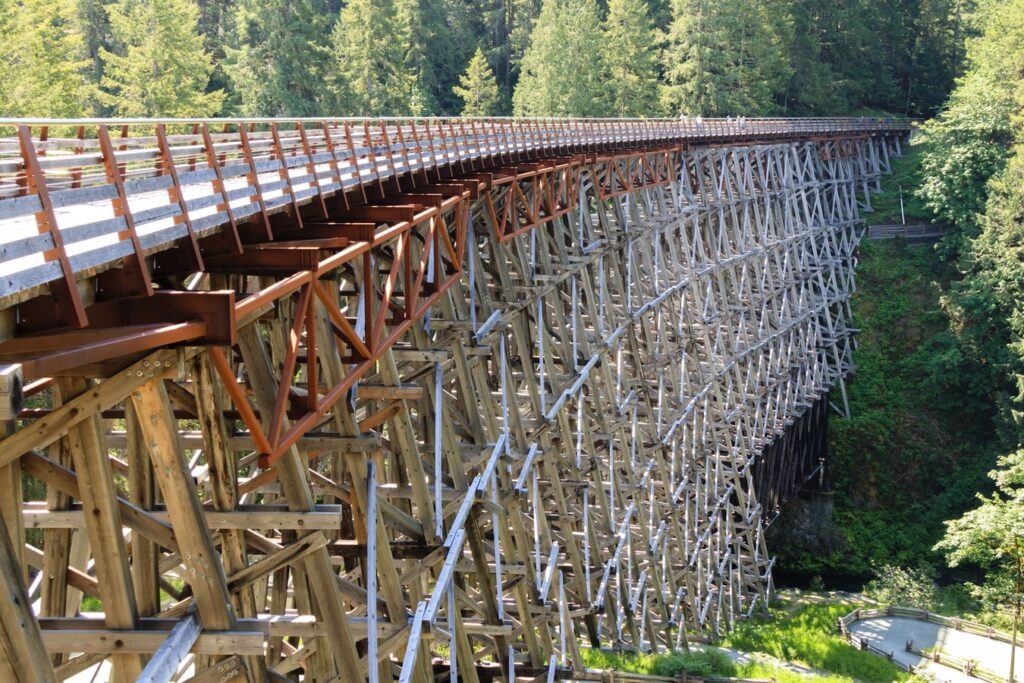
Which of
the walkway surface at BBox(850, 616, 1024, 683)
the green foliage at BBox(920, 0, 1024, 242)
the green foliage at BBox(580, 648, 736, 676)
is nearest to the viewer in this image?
the green foliage at BBox(580, 648, 736, 676)

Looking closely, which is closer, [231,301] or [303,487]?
[231,301]

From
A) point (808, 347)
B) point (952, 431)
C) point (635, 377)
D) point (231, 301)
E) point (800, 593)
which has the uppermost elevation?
point (231, 301)

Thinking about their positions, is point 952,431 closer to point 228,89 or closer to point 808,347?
point 808,347

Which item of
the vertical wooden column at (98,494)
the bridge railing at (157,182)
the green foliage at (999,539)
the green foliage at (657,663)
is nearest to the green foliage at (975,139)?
the green foliage at (999,539)

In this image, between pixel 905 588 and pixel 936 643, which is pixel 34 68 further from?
pixel 905 588

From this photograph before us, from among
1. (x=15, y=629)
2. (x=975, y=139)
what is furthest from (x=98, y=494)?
(x=975, y=139)

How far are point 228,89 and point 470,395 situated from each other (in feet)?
153

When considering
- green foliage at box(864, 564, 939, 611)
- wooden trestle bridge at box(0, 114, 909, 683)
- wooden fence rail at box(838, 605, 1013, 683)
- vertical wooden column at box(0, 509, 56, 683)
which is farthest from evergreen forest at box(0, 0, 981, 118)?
vertical wooden column at box(0, 509, 56, 683)

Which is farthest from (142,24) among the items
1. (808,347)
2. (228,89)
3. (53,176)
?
(53,176)

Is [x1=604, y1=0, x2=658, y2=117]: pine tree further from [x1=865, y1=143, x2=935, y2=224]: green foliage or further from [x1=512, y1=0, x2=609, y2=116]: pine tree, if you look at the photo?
[x1=865, y1=143, x2=935, y2=224]: green foliage

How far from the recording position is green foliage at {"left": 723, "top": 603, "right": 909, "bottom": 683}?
→ 79.2 feet

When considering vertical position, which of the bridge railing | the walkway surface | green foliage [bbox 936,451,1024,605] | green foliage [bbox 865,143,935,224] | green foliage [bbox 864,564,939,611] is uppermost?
the bridge railing

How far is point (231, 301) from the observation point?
5902 mm

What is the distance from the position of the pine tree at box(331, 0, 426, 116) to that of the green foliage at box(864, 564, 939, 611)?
31.7 metres
